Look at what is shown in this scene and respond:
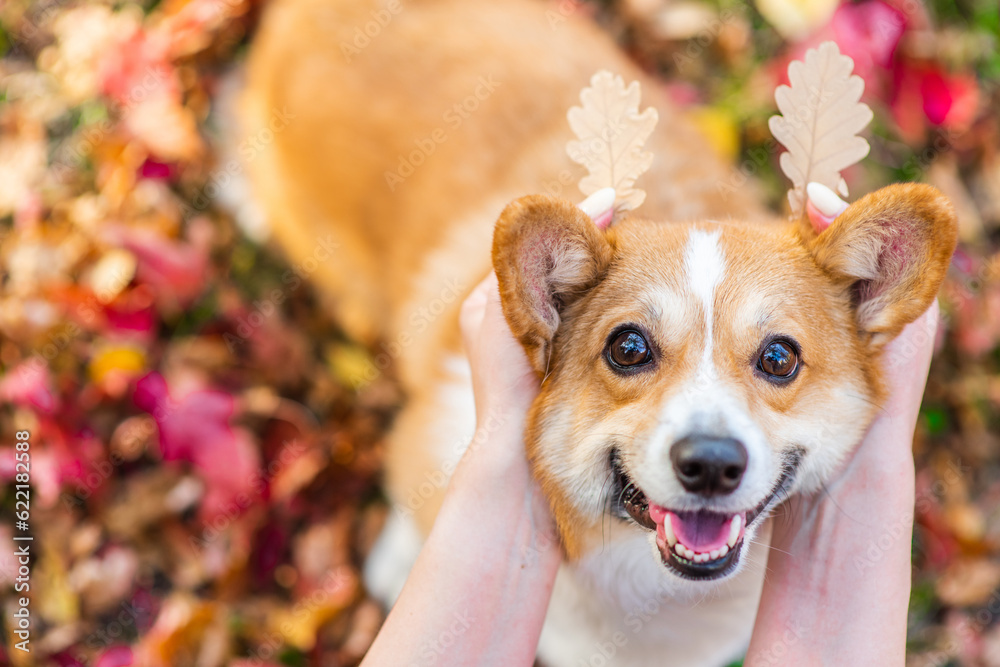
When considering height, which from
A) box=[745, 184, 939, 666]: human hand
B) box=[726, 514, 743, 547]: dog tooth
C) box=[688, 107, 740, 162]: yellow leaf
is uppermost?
box=[726, 514, 743, 547]: dog tooth

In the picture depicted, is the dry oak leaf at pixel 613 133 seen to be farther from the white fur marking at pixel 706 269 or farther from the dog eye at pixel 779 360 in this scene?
the dog eye at pixel 779 360

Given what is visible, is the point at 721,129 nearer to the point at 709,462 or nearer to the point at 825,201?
the point at 825,201

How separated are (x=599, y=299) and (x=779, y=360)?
1.42 feet

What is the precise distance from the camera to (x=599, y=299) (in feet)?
5.90

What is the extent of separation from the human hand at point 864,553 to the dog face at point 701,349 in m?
→ 0.09

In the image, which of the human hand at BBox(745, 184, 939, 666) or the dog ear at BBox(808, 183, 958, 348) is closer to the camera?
the dog ear at BBox(808, 183, 958, 348)

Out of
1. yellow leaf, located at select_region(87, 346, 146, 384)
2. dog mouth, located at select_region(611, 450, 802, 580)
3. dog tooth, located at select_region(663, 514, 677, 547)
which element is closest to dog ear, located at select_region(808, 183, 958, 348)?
dog mouth, located at select_region(611, 450, 802, 580)

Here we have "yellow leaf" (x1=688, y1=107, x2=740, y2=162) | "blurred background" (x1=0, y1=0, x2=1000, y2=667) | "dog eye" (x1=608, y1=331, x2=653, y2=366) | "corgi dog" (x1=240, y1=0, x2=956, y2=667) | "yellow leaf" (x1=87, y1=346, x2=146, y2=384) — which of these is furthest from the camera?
"yellow leaf" (x1=688, y1=107, x2=740, y2=162)

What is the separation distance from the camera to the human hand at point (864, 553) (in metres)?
1.82

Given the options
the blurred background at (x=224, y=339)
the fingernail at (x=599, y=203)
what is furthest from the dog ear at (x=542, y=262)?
the blurred background at (x=224, y=339)

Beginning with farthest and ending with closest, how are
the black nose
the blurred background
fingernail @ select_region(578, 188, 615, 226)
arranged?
the blurred background
fingernail @ select_region(578, 188, 615, 226)
the black nose

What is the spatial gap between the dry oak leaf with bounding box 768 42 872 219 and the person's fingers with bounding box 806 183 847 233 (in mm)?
44

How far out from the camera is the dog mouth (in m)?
1.71

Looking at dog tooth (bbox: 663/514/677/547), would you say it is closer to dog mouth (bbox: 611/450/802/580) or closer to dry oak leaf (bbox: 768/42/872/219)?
dog mouth (bbox: 611/450/802/580)
